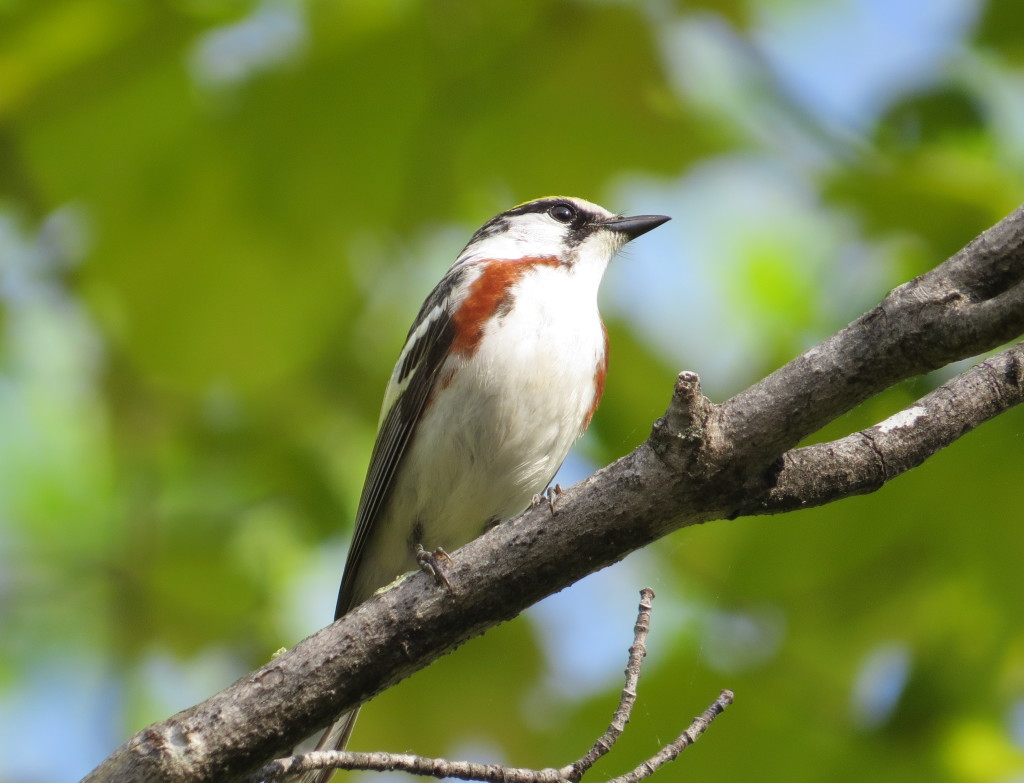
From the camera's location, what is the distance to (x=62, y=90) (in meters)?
3.71

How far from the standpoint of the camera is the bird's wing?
14.8ft

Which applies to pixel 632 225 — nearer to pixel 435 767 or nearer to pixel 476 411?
pixel 476 411

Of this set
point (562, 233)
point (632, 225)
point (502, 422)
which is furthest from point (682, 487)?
point (562, 233)

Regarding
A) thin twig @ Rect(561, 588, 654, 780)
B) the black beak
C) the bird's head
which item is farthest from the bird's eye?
thin twig @ Rect(561, 588, 654, 780)

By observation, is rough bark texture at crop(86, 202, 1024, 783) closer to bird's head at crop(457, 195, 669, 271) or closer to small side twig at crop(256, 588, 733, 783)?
small side twig at crop(256, 588, 733, 783)

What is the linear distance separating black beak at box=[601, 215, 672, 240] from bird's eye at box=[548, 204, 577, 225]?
0.26 meters

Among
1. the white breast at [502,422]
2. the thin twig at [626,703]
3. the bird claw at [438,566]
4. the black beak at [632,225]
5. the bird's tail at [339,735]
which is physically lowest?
the thin twig at [626,703]

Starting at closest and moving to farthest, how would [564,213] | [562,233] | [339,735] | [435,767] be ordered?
[435,767]
[339,735]
[562,233]
[564,213]

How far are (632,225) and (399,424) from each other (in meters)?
1.71

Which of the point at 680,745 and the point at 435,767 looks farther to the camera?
the point at 680,745

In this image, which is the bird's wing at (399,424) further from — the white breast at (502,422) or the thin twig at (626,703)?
the thin twig at (626,703)

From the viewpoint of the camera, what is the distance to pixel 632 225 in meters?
5.46

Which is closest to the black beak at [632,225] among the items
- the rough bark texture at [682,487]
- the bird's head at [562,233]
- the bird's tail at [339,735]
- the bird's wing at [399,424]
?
the bird's head at [562,233]

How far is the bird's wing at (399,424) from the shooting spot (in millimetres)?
4496
